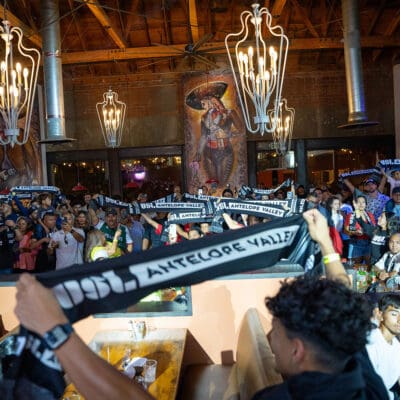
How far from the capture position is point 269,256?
2012mm

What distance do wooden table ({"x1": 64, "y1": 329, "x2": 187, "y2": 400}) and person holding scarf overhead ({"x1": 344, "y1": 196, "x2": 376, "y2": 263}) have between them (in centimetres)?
343

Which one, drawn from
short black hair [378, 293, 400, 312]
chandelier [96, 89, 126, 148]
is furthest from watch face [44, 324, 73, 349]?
chandelier [96, 89, 126, 148]

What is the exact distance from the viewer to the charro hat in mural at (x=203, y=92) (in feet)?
47.3

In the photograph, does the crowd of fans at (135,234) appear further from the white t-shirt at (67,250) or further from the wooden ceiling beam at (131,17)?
the wooden ceiling beam at (131,17)

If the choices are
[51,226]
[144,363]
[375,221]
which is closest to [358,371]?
[144,363]

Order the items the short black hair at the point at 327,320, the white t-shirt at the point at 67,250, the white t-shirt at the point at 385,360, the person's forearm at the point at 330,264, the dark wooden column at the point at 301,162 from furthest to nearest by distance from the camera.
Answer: the dark wooden column at the point at 301,162 < the white t-shirt at the point at 67,250 < the white t-shirt at the point at 385,360 < the person's forearm at the point at 330,264 < the short black hair at the point at 327,320

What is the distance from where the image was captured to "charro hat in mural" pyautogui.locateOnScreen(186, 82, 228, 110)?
47.3 ft

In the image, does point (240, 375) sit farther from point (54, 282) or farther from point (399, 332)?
point (54, 282)

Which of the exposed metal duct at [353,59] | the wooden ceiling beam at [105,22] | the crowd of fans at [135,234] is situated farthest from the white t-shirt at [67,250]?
the exposed metal duct at [353,59]

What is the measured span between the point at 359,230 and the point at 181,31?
10711 millimetres

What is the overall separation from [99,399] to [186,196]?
19.3 ft

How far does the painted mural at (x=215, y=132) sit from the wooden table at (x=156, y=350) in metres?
10.6

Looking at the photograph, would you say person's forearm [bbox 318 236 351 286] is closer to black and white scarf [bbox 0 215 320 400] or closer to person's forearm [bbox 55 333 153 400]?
black and white scarf [bbox 0 215 320 400]

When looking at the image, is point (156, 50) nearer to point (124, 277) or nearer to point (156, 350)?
point (156, 350)
